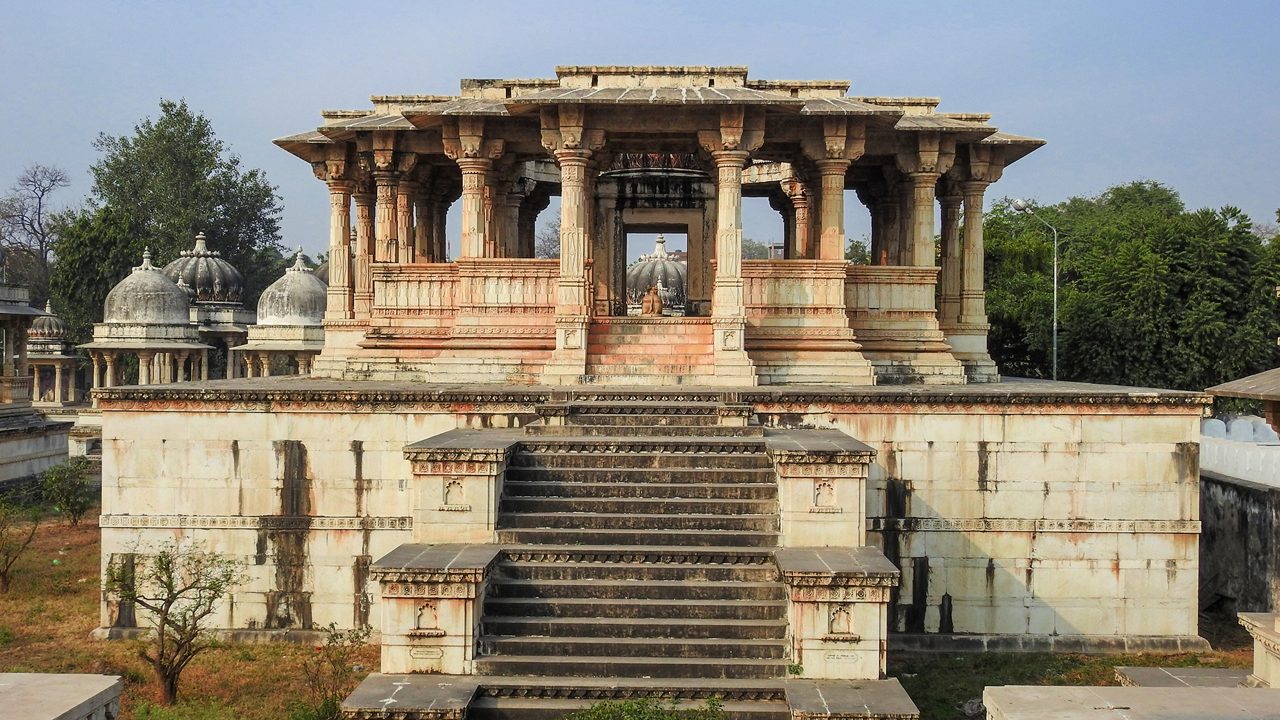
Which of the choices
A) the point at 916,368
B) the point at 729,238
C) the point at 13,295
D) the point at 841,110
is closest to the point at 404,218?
the point at 729,238

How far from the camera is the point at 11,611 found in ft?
47.6

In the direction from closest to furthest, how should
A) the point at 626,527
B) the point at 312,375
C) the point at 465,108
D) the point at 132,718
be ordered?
the point at 132,718 < the point at 626,527 < the point at 465,108 < the point at 312,375

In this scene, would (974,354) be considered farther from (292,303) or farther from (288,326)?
(292,303)

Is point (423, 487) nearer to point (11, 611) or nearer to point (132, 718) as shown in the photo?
point (132, 718)

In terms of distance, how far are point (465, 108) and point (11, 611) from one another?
963 centimetres

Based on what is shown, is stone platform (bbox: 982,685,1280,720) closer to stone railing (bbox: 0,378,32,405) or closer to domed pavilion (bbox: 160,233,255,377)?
stone railing (bbox: 0,378,32,405)

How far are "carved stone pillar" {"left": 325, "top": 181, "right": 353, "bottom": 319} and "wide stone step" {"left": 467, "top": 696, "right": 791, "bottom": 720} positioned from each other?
1304cm

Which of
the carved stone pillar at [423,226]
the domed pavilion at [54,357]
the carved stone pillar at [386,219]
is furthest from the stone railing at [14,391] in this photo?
the domed pavilion at [54,357]

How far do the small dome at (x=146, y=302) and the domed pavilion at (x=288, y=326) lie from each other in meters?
2.69

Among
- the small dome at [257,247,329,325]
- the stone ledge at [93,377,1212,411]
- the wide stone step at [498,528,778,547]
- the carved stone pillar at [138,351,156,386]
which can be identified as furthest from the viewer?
the small dome at [257,247,329,325]

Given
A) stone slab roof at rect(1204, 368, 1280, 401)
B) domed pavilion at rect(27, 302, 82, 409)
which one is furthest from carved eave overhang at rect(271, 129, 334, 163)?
domed pavilion at rect(27, 302, 82, 409)

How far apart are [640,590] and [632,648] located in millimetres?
686

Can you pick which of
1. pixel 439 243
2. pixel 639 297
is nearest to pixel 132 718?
pixel 439 243

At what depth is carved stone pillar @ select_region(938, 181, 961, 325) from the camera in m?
19.4
